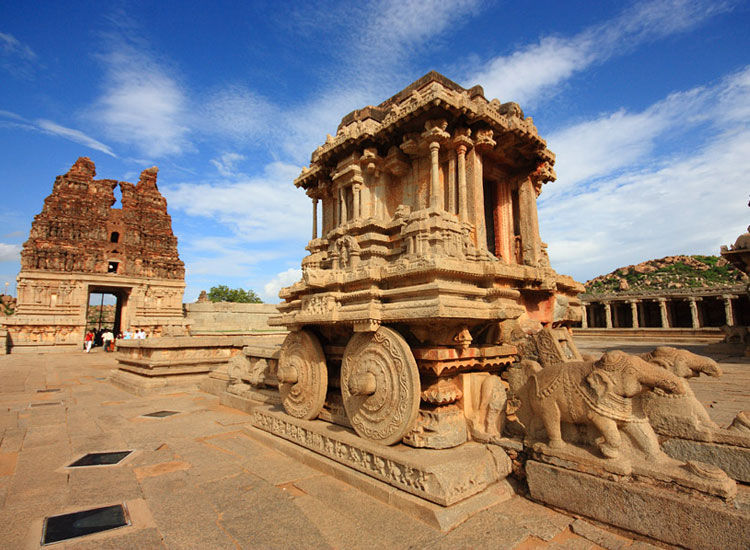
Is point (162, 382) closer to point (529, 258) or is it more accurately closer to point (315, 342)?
point (315, 342)

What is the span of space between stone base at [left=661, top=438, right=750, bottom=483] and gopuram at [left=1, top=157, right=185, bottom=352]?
23156mm

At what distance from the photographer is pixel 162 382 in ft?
31.3

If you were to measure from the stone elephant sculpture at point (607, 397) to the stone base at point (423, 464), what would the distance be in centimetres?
61

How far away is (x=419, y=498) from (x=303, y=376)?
7.65 ft

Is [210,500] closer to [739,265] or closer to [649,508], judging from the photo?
[649,508]

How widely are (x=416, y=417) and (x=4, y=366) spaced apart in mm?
17878

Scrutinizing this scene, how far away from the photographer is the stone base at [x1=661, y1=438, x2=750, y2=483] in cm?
263

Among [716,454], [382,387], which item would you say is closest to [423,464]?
[382,387]

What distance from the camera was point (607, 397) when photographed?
118 inches

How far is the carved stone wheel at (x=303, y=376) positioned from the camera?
4832mm

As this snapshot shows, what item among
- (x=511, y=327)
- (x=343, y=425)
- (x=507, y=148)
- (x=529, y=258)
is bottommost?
(x=343, y=425)

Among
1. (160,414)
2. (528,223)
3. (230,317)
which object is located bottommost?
(160,414)

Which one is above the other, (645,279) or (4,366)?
(645,279)

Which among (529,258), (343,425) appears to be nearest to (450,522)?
(343,425)
